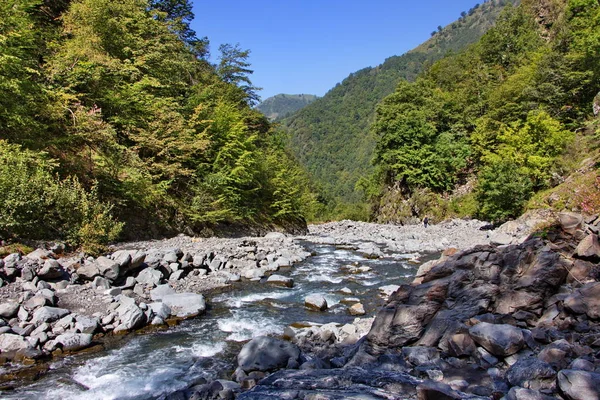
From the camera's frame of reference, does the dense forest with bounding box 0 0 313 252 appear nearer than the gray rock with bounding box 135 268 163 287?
No

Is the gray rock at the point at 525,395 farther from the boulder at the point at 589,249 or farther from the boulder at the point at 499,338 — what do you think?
the boulder at the point at 589,249

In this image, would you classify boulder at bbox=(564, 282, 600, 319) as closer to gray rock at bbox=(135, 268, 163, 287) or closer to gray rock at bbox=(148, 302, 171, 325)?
gray rock at bbox=(148, 302, 171, 325)

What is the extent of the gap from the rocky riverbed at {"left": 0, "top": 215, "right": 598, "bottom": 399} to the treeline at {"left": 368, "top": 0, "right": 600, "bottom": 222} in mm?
18846

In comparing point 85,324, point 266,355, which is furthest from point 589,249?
point 85,324

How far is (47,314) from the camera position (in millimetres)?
7414

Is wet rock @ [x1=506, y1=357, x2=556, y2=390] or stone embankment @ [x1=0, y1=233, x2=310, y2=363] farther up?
stone embankment @ [x1=0, y1=233, x2=310, y2=363]

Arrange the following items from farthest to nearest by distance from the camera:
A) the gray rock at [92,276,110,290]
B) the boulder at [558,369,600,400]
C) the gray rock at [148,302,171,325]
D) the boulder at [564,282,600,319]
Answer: the gray rock at [92,276,110,290] → the gray rock at [148,302,171,325] → the boulder at [564,282,600,319] → the boulder at [558,369,600,400]

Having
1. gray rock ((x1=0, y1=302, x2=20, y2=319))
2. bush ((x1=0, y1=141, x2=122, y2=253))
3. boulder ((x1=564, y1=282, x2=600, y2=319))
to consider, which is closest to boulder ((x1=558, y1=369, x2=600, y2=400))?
boulder ((x1=564, y1=282, x2=600, y2=319))

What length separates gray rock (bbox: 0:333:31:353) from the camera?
6.41 meters

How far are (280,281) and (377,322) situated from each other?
621 centimetres

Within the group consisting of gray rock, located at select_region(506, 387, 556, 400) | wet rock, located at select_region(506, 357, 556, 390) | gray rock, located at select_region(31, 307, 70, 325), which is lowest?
wet rock, located at select_region(506, 357, 556, 390)

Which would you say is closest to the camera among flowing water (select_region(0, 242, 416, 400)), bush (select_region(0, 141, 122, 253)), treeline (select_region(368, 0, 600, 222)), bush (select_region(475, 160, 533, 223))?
flowing water (select_region(0, 242, 416, 400))

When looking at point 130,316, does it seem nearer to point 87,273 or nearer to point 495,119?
point 87,273

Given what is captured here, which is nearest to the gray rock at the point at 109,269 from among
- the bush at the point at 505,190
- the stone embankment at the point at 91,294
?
the stone embankment at the point at 91,294
